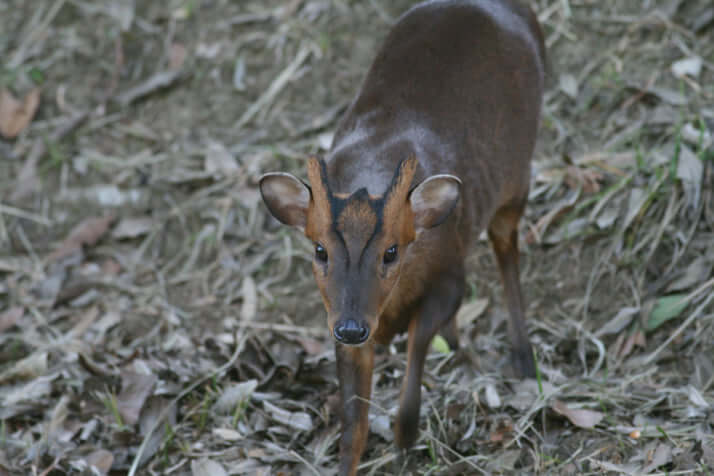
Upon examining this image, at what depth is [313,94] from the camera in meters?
7.89

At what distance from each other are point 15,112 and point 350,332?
5.37 m

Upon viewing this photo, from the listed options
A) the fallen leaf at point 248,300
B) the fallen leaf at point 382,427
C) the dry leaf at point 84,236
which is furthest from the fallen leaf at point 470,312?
the dry leaf at point 84,236

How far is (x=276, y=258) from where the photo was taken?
698 centimetres

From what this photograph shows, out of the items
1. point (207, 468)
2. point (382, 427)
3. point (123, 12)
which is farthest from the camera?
point (123, 12)

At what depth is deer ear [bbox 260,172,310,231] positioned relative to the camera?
14.3 feet

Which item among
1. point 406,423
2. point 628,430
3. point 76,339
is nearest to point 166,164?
point 76,339

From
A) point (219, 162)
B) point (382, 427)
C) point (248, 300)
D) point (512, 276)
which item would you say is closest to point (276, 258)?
point (248, 300)

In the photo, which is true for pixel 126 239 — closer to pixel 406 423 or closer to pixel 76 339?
pixel 76 339

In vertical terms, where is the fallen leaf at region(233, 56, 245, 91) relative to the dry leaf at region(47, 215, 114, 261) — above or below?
above

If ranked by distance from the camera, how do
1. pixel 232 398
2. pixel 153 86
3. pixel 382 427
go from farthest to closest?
pixel 153 86 → pixel 232 398 → pixel 382 427

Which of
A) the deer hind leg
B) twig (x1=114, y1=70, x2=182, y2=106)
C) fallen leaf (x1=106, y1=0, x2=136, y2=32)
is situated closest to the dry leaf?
twig (x1=114, y1=70, x2=182, y2=106)

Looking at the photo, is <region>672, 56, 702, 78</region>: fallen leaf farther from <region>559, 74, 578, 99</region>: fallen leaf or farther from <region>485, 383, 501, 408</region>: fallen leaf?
<region>485, 383, 501, 408</region>: fallen leaf

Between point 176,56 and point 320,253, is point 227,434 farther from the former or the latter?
point 176,56

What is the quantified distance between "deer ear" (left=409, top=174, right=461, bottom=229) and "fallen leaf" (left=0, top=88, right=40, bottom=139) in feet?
16.3
